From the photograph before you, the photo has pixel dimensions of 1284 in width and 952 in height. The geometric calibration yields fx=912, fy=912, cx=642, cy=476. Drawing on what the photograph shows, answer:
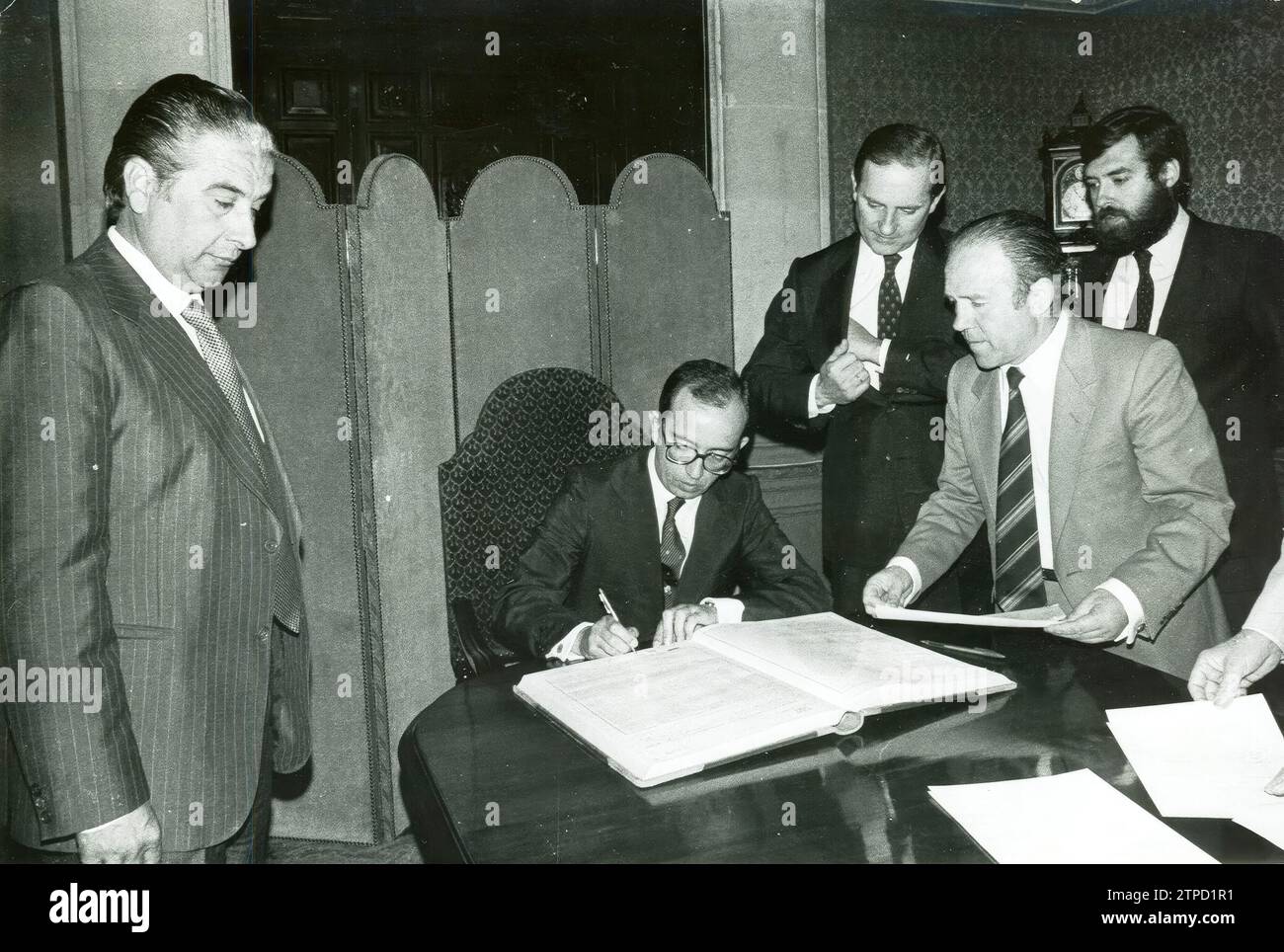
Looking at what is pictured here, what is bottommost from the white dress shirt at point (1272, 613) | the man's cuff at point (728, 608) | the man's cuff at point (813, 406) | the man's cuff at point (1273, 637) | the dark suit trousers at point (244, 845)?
the dark suit trousers at point (244, 845)

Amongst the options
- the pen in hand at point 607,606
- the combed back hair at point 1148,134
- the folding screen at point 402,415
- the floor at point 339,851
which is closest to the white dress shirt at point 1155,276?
the combed back hair at point 1148,134

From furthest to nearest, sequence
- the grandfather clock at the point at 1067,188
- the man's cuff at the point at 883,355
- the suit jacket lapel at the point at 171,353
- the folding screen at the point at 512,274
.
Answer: the grandfather clock at the point at 1067,188, the folding screen at the point at 512,274, the man's cuff at the point at 883,355, the suit jacket lapel at the point at 171,353

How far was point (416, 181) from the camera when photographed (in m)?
2.85

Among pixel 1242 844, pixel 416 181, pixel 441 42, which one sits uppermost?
pixel 441 42

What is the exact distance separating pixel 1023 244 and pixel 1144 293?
1.08m

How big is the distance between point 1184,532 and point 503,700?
1400mm

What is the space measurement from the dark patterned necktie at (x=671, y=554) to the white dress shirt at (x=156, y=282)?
1190mm

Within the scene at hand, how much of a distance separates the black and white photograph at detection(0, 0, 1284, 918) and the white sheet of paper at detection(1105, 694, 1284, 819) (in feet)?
0.04

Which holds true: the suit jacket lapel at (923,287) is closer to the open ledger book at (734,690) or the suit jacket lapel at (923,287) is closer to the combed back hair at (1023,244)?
the combed back hair at (1023,244)

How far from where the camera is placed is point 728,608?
2055mm

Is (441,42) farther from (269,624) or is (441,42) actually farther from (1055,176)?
(1055,176)

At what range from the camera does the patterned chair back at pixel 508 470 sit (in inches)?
96.6

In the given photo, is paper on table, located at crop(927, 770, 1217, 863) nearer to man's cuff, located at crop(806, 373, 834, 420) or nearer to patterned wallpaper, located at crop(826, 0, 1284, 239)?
man's cuff, located at crop(806, 373, 834, 420)
